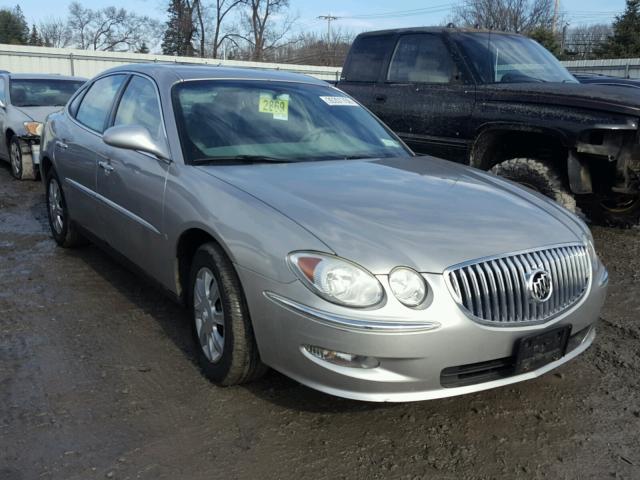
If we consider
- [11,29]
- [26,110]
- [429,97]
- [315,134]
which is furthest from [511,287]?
[11,29]

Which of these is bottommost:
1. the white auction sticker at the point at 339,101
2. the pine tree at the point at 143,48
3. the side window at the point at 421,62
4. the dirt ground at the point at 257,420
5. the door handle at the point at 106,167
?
the dirt ground at the point at 257,420

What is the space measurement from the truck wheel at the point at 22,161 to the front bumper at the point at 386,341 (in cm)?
747

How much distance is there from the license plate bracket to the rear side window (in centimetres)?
464

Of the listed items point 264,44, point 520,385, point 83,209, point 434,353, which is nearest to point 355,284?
→ point 434,353

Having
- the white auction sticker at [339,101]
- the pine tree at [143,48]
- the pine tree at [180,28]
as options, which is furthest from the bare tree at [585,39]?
the white auction sticker at [339,101]

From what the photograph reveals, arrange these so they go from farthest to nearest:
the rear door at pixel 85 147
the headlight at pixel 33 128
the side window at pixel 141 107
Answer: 1. the headlight at pixel 33 128
2. the rear door at pixel 85 147
3. the side window at pixel 141 107

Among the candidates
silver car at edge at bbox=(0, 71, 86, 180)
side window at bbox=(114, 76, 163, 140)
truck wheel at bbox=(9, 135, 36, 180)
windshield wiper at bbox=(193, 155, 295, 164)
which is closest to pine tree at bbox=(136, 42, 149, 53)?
silver car at edge at bbox=(0, 71, 86, 180)

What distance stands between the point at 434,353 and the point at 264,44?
48194 millimetres

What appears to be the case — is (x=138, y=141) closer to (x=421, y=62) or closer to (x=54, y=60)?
(x=421, y=62)

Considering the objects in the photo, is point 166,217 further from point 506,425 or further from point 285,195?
point 506,425

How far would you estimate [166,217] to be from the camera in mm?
3328

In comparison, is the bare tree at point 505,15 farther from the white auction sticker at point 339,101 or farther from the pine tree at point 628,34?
the white auction sticker at point 339,101

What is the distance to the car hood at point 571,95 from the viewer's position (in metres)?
4.85

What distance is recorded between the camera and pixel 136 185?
3.66 m
